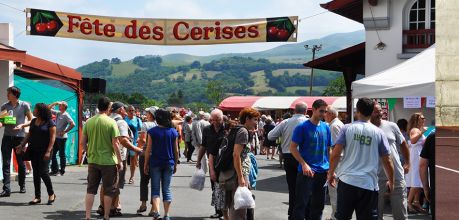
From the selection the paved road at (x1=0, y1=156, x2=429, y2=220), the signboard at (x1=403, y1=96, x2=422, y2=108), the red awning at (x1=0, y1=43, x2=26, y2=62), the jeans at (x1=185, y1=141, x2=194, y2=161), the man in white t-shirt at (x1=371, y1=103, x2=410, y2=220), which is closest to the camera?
the man in white t-shirt at (x1=371, y1=103, x2=410, y2=220)

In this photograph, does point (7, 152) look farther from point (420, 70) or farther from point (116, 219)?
point (420, 70)

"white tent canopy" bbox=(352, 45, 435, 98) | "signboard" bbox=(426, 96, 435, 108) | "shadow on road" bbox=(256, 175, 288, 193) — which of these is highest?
"white tent canopy" bbox=(352, 45, 435, 98)

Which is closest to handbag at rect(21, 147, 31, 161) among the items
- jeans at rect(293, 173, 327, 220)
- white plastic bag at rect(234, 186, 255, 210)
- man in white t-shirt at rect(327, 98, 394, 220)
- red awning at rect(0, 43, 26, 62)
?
red awning at rect(0, 43, 26, 62)

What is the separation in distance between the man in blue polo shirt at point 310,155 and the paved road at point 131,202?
7.00 feet

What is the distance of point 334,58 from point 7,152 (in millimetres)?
12911

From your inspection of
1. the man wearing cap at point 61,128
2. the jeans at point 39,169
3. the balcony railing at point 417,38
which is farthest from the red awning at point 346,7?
the jeans at point 39,169

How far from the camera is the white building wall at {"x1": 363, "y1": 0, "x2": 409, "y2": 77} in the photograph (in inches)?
760

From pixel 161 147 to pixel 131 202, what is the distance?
2852mm

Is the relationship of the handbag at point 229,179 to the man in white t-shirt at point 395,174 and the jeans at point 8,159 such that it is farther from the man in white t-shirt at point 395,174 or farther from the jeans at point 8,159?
the jeans at point 8,159

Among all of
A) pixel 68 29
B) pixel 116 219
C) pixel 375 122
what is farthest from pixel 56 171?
pixel 375 122

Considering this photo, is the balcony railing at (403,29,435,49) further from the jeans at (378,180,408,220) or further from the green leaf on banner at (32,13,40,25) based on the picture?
the jeans at (378,180,408,220)

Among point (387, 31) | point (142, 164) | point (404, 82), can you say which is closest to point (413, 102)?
point (404, 82)

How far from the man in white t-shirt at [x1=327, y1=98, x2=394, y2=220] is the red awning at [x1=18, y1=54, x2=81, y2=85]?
10742mm

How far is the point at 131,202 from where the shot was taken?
1279cm
